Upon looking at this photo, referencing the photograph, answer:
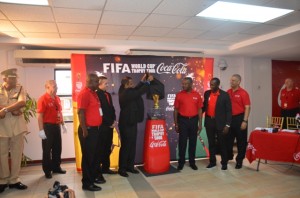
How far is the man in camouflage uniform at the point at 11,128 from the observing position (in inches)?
134

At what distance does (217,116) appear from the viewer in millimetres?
4227

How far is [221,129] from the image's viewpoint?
13.8 ft

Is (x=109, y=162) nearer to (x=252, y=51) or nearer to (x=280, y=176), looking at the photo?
(x=280, y=176)

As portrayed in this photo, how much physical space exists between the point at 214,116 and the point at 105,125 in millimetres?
1885

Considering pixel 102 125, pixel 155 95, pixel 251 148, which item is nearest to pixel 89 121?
pixel 102 125

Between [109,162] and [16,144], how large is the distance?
1427mm

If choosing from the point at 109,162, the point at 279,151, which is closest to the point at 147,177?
the point at 109,162

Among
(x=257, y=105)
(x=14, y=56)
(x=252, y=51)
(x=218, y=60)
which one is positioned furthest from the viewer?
(x=257, y=105)

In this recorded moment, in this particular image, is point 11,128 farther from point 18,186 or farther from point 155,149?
point 155,149

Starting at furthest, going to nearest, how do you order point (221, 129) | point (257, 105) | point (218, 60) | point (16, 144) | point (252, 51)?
point (257, 105)
point (218, 60)
point (252, 51)
point (221, 129)
point (16, 144)

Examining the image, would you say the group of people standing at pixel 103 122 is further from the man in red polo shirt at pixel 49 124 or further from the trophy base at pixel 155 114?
the trophy base at pixel 155 114

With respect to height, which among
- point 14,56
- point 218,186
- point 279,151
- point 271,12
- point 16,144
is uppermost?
point 271,12

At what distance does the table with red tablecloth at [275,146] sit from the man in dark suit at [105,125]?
2385 millimetres

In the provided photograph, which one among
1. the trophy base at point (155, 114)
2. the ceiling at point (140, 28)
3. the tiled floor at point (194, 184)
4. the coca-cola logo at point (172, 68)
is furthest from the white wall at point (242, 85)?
the coca-cola logo at point (172, 68)
